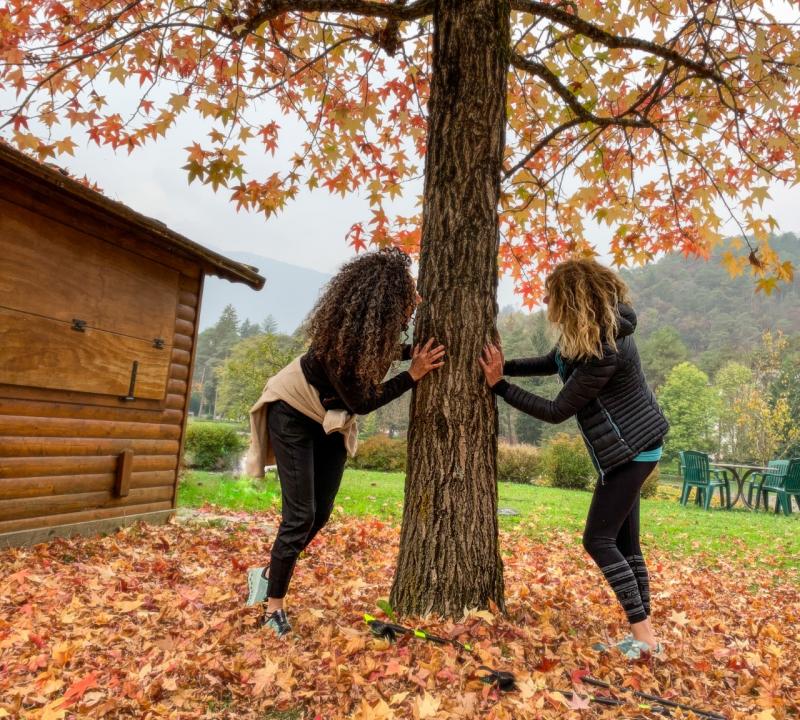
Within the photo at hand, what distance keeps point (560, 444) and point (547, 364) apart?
1407 centimetres

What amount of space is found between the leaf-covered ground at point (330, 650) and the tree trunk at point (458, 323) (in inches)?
10.7

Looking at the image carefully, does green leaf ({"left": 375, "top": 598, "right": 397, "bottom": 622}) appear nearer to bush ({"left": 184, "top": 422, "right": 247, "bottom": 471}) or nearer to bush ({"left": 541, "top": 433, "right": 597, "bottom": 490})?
bush ({"left": 184, "top": 422, "right": 247, "bottom": 471})

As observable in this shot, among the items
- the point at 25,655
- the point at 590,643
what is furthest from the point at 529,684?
the point at 25,655

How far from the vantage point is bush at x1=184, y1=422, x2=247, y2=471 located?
1403 cm

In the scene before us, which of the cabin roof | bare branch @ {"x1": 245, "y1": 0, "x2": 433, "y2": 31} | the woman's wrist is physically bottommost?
the woman's wrist

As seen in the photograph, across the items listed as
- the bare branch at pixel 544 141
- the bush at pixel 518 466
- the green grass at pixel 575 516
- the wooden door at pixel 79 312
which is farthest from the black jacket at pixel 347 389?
the bush at pixel 518 466

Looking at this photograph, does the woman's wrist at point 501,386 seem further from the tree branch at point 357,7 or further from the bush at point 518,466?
the bush at point 518,466

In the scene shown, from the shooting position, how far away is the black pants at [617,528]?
2771 millimetres

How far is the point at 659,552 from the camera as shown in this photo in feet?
21.8

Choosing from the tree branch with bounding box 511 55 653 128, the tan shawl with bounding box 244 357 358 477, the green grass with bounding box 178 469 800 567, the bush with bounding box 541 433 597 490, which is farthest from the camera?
the bush with bounding box 541 433 597 490

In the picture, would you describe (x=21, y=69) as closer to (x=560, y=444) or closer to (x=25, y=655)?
(x=25, y=655)

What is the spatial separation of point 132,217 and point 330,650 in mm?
4349

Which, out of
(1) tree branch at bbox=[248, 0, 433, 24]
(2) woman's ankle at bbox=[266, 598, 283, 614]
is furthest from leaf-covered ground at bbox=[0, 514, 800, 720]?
(1) tree branch at bbox=[248, 0, 433, 24]

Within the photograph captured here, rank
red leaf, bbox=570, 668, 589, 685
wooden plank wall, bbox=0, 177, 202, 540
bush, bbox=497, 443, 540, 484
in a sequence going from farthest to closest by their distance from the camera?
bush, bbox=497, 443, 540, 484 → wooden plank wall, bbox=0, 177, 202, 540 → red leaf, bbox=570, 668, 589, 685
